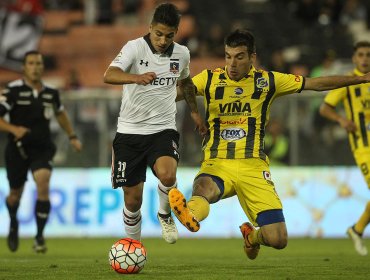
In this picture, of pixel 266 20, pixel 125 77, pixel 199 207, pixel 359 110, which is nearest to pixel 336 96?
pixel 359 110

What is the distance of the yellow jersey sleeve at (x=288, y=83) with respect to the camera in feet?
29.9

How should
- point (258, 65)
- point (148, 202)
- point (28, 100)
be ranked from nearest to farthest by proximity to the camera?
point (28, 100)
point (148, 202)
point (258, 65)

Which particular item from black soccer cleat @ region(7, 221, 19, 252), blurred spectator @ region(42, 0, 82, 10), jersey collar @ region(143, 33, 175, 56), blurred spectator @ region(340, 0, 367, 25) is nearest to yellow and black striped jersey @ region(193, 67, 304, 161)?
jersey collar @ region(143, 33, 175, 56)

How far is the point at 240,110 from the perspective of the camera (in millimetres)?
9117

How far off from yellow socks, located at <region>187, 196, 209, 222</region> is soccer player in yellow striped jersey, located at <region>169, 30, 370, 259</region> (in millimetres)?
204

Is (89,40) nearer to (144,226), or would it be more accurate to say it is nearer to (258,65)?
(258,65)

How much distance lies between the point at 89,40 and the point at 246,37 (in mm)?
13386

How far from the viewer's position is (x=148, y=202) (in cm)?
1539

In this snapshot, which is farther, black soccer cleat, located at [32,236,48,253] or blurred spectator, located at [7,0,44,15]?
blurred spectator, located at [7,0,44,15]

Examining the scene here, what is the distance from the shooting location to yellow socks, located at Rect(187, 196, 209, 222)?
833cm

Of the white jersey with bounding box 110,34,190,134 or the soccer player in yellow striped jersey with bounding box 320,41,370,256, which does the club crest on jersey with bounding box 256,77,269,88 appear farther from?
the soccer player in yellow striped jersey with bounding box 320,41,370,256

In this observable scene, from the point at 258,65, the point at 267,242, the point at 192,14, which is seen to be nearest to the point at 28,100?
the point at 267,242

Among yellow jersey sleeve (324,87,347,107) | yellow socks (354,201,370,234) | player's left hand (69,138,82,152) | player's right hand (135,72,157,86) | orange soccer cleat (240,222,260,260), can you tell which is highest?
player's right hand (135,72,157,86)

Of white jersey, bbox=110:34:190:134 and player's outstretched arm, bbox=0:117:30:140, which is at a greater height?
white jersey, bbox=110:34:190:134
